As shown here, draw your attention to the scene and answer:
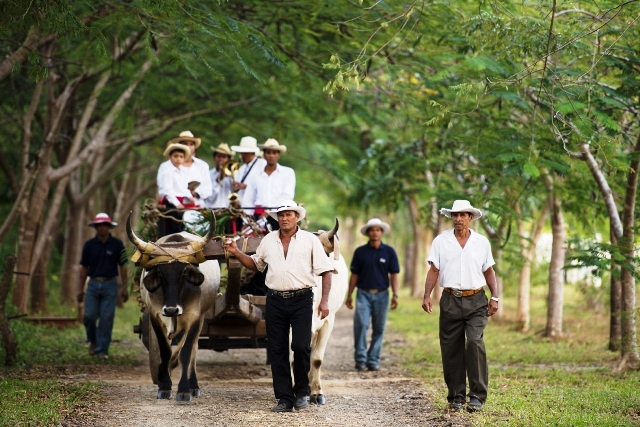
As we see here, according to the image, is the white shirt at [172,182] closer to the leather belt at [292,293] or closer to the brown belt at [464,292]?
the leather belt at [292,293]

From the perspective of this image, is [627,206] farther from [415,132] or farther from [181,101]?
[181,101]

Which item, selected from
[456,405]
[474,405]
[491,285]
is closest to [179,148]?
[491,285]

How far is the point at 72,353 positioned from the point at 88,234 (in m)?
12.3

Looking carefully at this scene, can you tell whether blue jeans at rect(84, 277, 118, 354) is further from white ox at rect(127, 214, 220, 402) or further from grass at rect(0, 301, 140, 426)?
white ox at rect(127, 214, 220, 402)

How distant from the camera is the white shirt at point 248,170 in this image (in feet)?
42.5

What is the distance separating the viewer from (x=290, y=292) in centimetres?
968

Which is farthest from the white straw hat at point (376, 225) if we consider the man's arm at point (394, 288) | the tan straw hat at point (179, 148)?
the tan straw hat at point (179, 148)

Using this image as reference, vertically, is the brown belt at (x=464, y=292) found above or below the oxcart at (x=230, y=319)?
above

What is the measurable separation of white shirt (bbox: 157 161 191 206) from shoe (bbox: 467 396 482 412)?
467 cm

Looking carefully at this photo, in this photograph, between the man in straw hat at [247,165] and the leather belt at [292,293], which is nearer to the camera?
the leather belt at [292,293]

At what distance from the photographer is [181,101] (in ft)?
65.4

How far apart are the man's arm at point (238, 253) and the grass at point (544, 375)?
242 cm

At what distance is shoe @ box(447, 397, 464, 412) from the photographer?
9586mm

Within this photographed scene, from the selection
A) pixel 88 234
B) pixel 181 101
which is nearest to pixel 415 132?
pixel 181 101
